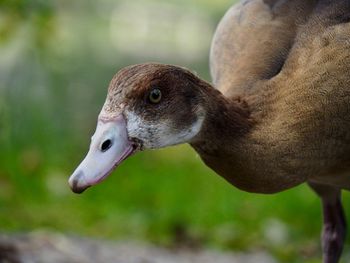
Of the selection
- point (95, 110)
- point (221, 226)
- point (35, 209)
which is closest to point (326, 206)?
point (221, 226)

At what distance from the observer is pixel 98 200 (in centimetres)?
811

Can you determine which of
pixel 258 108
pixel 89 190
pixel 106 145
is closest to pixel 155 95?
pixel 106 145

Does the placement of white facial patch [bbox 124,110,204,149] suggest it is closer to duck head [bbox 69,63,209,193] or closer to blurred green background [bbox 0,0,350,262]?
duck head [bbox 69,63,209,193]

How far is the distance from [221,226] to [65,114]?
2111mm

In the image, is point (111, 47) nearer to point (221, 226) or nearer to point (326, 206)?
point (221, 226)

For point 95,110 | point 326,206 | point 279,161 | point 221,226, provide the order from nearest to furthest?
point 279,161
point 326,206
point 221,226
point 95,110

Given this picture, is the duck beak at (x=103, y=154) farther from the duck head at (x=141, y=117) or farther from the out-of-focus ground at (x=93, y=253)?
the out-of-focus ground at (x=93, y=253)

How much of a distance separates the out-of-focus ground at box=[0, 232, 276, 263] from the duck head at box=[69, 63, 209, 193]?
1.76 m

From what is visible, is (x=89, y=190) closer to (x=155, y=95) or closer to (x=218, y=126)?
(x=218, y=126)

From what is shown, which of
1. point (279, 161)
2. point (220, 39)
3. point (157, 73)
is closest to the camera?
point (157, 73)

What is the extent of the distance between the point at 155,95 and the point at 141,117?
0.12 metres

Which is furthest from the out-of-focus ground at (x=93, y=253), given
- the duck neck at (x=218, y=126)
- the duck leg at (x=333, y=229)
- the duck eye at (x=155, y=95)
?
the duck eye at (x=155, y=95)

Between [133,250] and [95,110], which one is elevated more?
[95,110]

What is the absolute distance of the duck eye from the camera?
14.1 feet
